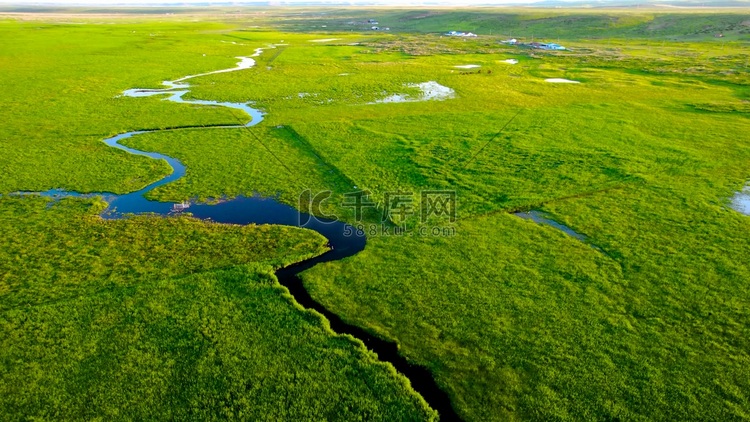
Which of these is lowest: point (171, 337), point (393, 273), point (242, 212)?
point (171, 337)

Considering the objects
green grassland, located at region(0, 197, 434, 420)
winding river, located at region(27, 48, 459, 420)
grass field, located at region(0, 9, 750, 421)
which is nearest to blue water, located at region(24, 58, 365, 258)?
winding river, located at region(27, 48, 459, 420)

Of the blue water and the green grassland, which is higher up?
the blue water

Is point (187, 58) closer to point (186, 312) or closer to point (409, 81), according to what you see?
point (409, 81)

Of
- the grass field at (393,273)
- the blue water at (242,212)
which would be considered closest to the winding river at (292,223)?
the blue water at (242,212)

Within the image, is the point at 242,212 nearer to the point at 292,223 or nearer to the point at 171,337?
the point at 292,223

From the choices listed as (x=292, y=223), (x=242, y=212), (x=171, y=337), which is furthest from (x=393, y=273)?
(x=242, y=212)

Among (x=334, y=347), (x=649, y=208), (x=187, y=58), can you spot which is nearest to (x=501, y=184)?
(x=649, y=208)

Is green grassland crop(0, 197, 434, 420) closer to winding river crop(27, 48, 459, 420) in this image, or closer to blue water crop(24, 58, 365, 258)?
winding river crop(27, 48, 459, 420)
